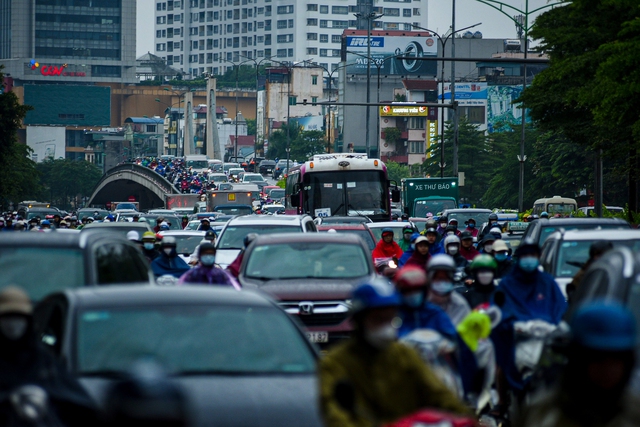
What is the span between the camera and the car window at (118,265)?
31.0 ft

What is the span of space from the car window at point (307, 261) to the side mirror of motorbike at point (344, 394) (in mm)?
8817

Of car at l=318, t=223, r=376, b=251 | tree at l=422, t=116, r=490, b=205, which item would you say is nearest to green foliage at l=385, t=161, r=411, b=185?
tree at l=422, t=116, r=490, b=205

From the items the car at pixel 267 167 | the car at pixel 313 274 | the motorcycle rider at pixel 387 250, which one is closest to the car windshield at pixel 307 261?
the car at pixel 313 274

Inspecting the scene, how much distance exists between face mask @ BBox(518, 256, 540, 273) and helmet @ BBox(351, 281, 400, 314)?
4.49 metres

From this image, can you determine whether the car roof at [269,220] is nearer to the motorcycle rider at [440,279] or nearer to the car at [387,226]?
the car at [387,226]

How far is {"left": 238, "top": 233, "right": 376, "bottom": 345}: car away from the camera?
42.4 feet

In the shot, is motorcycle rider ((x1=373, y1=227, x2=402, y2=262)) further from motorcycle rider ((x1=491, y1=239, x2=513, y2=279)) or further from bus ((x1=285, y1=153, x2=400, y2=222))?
bus ((x1=285, y1=153, x2=400, y2=222))

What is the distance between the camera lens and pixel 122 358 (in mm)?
6668

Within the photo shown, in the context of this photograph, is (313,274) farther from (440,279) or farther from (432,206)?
(432,206)

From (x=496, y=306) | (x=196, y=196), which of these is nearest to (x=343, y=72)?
(x=196, y=196)

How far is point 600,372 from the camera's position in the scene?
13.7 ft

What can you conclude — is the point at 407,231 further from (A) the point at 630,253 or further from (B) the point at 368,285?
(B) the point at 368,285

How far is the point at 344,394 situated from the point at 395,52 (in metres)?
161

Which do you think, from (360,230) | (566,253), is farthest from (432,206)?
(566,253)
